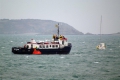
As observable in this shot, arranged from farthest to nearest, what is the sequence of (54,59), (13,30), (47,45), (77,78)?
(13,30)
(47,45)
(54,59)
(77,78)

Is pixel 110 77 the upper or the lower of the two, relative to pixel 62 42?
lower

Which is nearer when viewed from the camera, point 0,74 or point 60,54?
point 0,74

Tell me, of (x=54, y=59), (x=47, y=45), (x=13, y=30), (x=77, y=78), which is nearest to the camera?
(x=77, y=78)

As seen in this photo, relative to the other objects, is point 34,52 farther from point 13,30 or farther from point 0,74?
point 13,30

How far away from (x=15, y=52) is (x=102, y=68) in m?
15.9

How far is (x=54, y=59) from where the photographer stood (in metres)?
37.4

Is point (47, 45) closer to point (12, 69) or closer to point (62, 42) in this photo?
point (62, 42)

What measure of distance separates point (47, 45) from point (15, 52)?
474cm

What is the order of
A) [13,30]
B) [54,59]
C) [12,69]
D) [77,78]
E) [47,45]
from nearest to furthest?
1. [77,78]
2. [12,69]
3. [54,59]
4. [47,45]
5. [13,30]

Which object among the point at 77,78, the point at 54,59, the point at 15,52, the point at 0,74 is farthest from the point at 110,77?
the point at 15,52

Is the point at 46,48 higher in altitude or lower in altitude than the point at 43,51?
higher

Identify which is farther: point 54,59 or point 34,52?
point 34,52

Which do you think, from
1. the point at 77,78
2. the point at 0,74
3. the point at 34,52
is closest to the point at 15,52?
the point at 34,52

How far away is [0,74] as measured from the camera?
87.5 ft
